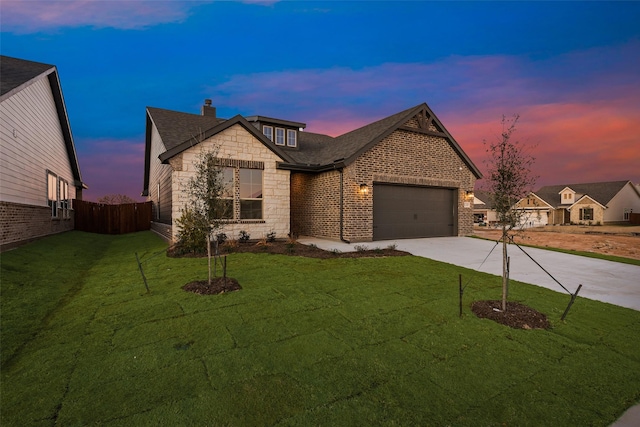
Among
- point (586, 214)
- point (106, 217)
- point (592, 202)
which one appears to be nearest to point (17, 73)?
point (106, 217)

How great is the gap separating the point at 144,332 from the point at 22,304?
300 centimetres

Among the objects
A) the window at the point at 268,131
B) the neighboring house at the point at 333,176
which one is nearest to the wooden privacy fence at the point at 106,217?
the neighboring house at the point at 333,176

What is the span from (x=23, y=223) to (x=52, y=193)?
199 inches

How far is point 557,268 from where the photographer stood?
8766mm

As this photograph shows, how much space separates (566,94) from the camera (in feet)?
51.9

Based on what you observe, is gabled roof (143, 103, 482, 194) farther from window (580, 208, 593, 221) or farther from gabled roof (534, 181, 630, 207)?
gabled roof (534, 181, 630, 207)

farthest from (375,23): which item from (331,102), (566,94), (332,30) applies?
(566,94)

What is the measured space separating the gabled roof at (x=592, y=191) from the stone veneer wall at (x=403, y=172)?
45.8 meters

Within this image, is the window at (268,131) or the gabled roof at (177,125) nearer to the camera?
the gabled roof at (177,125)

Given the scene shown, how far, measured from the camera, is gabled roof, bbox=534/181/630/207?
46.3 m

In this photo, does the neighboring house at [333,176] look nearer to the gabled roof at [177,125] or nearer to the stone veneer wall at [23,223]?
the gabled roof at [177,125]

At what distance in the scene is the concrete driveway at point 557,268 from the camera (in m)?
6.50

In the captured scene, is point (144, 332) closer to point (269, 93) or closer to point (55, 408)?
point (55, 408)

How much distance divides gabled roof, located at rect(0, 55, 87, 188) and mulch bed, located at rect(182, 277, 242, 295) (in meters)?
8.63
